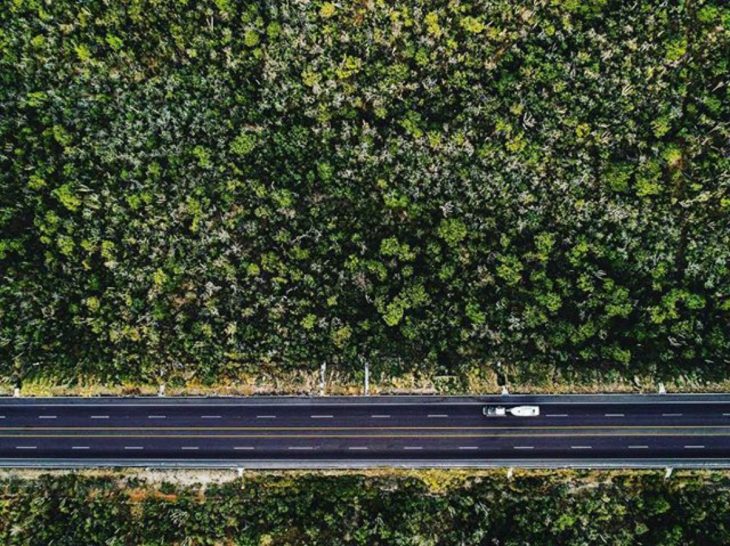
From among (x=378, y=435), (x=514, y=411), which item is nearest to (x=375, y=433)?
(x=378, y=435)

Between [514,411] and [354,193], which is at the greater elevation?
[354,193]

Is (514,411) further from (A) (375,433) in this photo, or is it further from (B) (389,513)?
(B) (389,513)

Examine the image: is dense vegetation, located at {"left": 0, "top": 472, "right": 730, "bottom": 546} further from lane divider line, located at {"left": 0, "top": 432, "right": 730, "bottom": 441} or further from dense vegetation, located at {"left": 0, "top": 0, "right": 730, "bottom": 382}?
lane divider line, located at {"left": 0, "top": 432, "right": 730, "bottom": 441}

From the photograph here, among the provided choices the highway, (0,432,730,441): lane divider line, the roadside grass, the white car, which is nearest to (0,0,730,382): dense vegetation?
the roadside grass

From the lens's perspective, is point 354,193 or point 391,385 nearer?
point 354,193

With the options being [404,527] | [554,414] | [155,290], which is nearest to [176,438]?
[155,290]

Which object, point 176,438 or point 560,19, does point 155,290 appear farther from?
point 560,19
